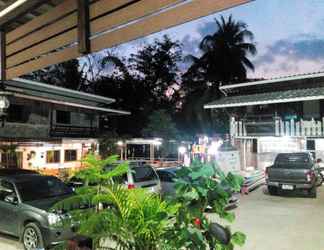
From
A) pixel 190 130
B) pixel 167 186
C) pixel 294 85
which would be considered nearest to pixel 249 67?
pixel 190 130

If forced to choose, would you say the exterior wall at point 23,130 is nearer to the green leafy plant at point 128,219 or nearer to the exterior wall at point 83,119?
the exterior wall at point 83,119

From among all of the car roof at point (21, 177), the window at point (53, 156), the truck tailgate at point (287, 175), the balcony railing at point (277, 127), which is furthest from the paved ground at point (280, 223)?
the window at point (53, 156)

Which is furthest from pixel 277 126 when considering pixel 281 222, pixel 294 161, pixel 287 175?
pixel 281 222

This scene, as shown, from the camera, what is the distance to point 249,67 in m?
38.5

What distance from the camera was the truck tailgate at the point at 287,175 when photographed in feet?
59.7

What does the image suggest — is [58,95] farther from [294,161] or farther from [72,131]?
[294,161]

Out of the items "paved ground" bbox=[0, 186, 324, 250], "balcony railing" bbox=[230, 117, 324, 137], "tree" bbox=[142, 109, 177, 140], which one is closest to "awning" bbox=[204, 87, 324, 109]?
"balcony railing" bbox=[230, 117, 324, 137]

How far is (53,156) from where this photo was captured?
79.9 ft

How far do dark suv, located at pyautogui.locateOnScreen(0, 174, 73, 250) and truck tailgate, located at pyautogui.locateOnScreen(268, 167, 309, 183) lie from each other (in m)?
11.8

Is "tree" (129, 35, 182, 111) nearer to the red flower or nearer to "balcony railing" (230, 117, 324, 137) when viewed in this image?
"balcony railing" (230, 117, 324, 137)

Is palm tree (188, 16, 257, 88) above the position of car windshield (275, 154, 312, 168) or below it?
above

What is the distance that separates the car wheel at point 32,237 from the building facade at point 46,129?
1168 centimetres

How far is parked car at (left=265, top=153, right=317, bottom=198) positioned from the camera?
18203 mm

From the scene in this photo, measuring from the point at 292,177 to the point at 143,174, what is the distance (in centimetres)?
857
